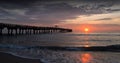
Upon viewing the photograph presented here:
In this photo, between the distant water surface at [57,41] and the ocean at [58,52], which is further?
the distant water surface at [57,41]

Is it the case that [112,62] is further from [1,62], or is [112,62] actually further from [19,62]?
[1,62]

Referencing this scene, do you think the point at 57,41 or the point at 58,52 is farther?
the point at 57,41

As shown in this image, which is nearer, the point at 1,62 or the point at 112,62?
the point at 1,62

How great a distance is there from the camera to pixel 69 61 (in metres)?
11.4

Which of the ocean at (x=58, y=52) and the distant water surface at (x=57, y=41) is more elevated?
the ocean at (x=58, y=52)

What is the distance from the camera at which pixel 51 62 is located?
10.9 m

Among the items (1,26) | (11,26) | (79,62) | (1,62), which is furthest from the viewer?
(11,26)

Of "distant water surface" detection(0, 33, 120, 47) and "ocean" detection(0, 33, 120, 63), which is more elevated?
"ocean" detection(0, 33, 120, 63)

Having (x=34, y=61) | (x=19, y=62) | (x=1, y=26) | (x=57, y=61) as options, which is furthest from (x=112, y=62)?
(x=1, y=26)

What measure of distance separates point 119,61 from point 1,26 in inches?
1651

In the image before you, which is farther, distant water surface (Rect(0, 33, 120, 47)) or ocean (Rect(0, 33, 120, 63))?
distant water surface (Rect(0, 33, 120, 47))

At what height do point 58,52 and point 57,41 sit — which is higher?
point 58,52

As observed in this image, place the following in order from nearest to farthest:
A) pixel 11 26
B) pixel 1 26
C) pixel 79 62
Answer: pixel 79 62 → pixel 1 26 → pixel 11 26

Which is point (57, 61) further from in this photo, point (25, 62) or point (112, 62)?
point (112, 62)
